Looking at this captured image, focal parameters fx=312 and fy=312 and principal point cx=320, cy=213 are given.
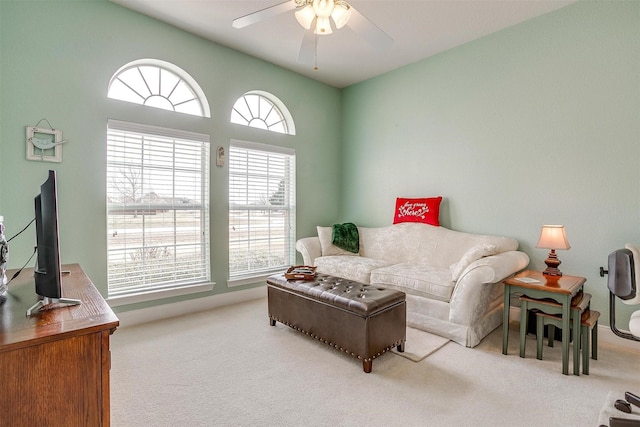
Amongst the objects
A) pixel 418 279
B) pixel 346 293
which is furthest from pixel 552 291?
pixel 346 293

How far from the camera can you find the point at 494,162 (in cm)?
349

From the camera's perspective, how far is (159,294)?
326 cm

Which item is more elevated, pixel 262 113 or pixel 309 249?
pixel 262 113

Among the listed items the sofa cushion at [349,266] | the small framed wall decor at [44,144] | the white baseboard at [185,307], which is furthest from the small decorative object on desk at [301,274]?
the small framed wall decor at [44,144]

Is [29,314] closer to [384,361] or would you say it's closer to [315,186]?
[384,361]

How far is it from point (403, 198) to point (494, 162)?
118cm

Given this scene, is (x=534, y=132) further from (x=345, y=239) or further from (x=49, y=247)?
(x=49, y=247)

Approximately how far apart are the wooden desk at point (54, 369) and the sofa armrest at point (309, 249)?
3.04 metres

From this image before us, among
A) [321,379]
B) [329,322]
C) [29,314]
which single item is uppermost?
[29,314]

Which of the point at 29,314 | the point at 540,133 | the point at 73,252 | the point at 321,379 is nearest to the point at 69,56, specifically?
the point at 73,252

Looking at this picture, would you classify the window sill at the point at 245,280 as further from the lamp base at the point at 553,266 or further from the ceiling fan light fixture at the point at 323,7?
the lamp base at the point at 553,266

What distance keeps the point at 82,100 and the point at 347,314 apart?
3.00m

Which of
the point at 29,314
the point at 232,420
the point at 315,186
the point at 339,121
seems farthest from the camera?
the point at 339,121

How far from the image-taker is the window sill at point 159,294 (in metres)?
3.02
